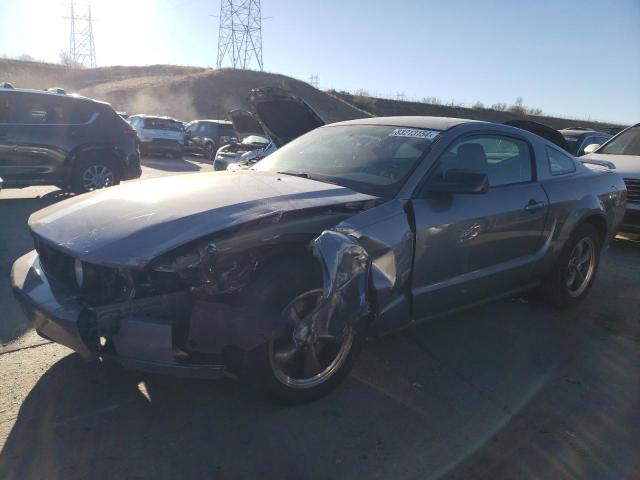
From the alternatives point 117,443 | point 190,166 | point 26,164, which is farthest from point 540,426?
point 190,166

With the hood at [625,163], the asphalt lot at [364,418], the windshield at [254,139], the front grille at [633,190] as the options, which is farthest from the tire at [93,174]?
the front grille at [633,190]

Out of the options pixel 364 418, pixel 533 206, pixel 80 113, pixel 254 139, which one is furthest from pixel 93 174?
pixel 364 418

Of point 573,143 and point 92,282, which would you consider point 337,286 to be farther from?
point 573,143

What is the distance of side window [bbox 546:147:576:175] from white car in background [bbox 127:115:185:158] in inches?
645

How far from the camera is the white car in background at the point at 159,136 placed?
733 inches

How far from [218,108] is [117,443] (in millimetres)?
41881

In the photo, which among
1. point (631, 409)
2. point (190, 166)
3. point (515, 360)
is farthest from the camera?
point (190, 166)

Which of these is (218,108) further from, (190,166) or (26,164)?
(26,164)

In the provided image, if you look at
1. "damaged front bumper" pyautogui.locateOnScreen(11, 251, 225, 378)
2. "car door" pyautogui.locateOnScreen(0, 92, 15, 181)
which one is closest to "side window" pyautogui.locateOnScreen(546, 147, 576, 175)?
"damaged front bumper" pyautogui.locateOnScreen(11, 251, 225, 378)

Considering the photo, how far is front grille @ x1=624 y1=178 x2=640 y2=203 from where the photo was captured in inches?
282

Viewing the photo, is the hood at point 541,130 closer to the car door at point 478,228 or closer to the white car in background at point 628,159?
the white car in background at point 628,159

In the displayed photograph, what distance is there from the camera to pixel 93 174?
8664 mm

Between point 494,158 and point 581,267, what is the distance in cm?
167

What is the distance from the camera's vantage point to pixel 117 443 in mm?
2488
